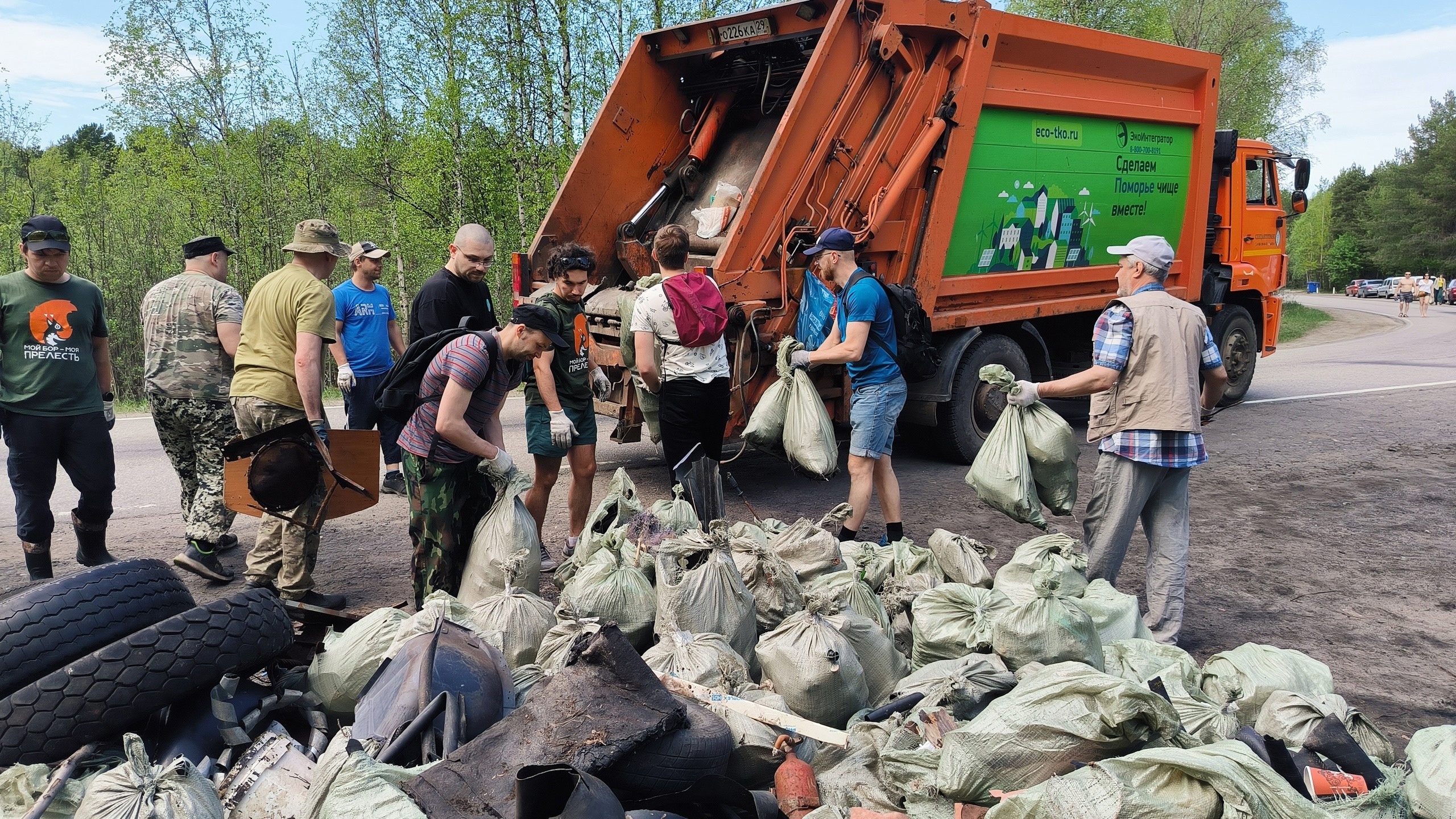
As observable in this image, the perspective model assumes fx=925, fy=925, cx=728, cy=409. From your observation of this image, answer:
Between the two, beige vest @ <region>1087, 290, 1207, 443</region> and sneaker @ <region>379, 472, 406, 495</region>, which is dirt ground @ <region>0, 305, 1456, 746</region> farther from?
beige vest @ <region>1087, 290, 1207, 443</region>

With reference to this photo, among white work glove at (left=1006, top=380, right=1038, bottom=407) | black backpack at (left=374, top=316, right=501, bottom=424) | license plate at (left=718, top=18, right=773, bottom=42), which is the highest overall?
license plate at (left=718, top=18, right=773, bottom=42)

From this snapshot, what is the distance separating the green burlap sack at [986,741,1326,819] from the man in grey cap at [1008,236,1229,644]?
194cm

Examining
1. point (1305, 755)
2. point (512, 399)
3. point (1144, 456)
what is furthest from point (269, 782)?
point (512, 399)

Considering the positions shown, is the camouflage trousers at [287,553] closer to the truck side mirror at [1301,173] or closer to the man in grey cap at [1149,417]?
the man in grey cap at [1149,417]

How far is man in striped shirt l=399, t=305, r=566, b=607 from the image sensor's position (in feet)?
11.1

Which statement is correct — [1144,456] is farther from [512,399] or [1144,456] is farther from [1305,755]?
[512,399]

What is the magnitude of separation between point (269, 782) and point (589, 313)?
4366 millimetres

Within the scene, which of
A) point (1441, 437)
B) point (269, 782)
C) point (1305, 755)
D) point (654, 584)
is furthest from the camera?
point (1441, 437)

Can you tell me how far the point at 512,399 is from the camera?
10.4m

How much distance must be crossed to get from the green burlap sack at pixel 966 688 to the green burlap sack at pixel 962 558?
1091 millimetres

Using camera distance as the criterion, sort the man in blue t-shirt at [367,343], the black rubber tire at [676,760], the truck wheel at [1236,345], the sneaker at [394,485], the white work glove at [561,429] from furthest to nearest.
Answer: the truck wheel at [1236,345] → the man in blue t-shirt at [367,343] → the sneaker at [394,485] → the white work glove at [561,429] → the black rubber tire at [676,760]

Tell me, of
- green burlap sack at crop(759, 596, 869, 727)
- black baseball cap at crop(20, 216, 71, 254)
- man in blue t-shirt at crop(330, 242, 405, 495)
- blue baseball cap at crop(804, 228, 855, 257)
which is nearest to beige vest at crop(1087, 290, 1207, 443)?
blue baseball cap at crop(804, 228, 855, 257)

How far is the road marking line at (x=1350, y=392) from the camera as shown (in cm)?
Result: 1016

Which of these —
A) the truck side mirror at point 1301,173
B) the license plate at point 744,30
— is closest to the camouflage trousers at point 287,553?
the license plate at point 744,30
